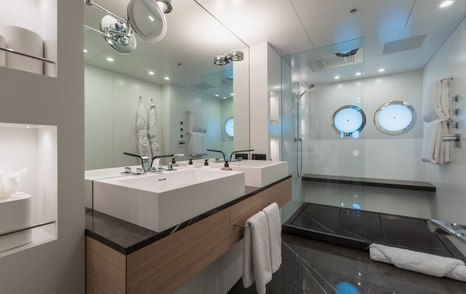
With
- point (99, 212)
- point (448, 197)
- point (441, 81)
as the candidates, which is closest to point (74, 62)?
point (99, 212)

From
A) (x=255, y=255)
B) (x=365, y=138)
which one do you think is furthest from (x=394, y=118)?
(x=255, y=255)

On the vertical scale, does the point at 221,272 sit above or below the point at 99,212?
below

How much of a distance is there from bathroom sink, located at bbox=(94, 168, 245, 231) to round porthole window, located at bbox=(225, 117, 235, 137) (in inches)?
44.0

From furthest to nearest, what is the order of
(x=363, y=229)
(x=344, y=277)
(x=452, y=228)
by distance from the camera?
(x=363, y=229) → (x=344, y=277) → (x=452, y=228)

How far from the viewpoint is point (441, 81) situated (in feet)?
7.79

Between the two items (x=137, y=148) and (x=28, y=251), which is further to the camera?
(x=137, y=148)

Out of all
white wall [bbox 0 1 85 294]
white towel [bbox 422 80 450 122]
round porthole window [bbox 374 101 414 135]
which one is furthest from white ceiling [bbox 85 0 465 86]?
round porthole window [bbox 374 101 414 135]

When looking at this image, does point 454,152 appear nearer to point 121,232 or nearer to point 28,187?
point 121,232

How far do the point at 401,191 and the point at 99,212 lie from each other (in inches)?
160

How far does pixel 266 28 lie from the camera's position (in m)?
2.07

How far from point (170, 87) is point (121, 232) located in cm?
121

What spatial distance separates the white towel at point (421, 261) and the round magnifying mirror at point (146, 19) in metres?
2.89

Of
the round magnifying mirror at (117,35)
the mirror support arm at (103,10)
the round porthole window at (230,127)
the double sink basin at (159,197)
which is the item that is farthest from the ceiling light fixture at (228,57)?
the double sink basin at (159,197)

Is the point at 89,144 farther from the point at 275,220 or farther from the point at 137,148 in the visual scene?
the point at 275,220
